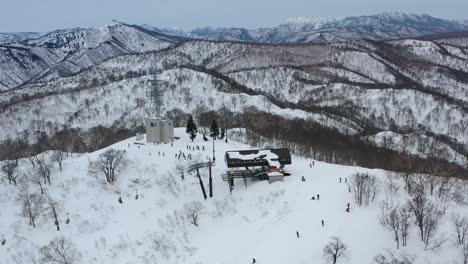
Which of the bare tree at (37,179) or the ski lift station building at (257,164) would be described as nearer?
the bare tree at (37,179)

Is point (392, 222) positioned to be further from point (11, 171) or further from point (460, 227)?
point (11, 171)

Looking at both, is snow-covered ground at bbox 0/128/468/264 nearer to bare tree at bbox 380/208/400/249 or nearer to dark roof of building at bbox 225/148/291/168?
→ bare tree at bbox 380/208/400/249

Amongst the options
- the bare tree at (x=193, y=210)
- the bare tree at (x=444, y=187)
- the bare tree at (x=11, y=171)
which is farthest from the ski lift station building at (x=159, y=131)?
the bare tree at (x=444, y=187)

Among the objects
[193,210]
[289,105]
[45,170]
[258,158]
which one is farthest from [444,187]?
[289,105]

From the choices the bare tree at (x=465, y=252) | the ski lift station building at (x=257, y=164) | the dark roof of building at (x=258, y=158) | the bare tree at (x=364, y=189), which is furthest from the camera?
the dark roof of building at (x=258, y=158)

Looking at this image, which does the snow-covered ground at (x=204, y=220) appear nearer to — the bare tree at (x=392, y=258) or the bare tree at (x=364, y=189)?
the bare tree at (x=392, y=258)

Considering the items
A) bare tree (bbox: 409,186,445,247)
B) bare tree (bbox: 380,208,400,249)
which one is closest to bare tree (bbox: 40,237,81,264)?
bare tree (bbox: 380,208,400,249)
